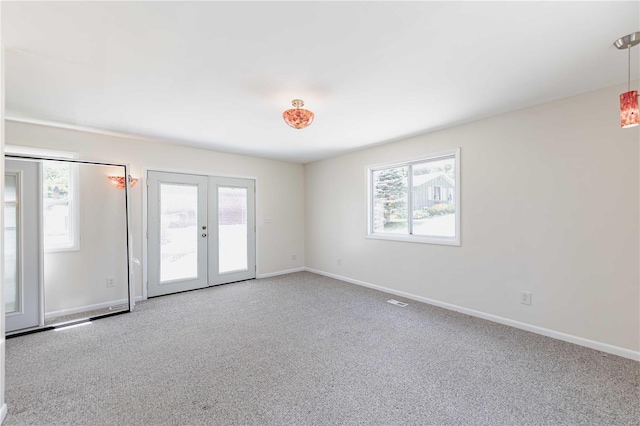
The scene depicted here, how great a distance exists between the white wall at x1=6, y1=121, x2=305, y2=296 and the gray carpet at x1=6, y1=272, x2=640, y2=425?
177cm

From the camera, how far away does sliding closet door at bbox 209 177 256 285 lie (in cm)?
495

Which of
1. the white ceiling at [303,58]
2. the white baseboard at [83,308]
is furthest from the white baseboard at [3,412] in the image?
the white ceiling at [303,58]

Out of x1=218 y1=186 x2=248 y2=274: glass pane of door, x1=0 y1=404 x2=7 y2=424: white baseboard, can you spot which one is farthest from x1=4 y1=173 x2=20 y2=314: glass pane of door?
x1=218 y1=186 x2=248 y2=274: glass pane of door

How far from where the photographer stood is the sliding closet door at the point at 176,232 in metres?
4.34

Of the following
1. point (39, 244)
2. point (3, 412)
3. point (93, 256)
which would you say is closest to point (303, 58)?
point (3, 412)

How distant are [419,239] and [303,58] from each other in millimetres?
3015

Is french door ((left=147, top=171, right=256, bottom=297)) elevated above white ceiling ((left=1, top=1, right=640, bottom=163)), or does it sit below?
below

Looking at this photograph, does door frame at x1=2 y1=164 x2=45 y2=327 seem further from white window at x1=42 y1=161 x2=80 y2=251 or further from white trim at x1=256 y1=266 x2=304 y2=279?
white trim at x1=256 y1=266 x2=304 y2=279

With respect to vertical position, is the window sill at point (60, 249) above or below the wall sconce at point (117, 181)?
below

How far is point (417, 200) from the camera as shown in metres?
4.23

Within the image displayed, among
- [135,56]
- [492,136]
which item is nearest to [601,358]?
[492,136]

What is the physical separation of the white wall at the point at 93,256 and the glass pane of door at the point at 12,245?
39 cm

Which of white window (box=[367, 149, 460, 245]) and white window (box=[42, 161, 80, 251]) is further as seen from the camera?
white window (box=[367, 149, 460, 245])

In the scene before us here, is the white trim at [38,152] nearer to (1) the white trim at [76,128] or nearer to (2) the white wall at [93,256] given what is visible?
(2) the white wall at [93,256]
